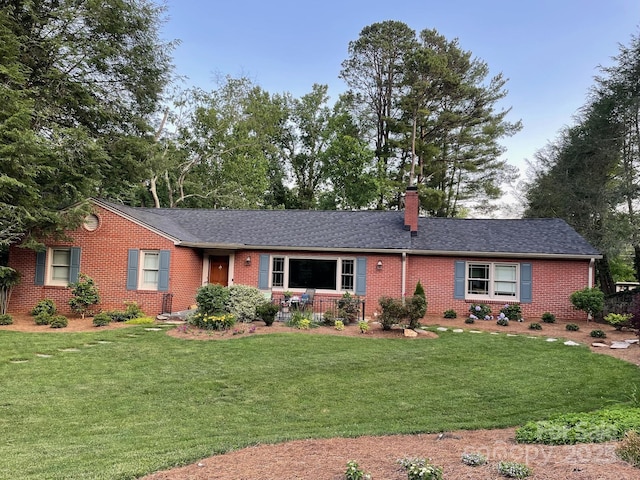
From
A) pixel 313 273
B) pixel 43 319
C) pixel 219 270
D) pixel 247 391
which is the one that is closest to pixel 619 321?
pixel 313 273

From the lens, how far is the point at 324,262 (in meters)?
15.6

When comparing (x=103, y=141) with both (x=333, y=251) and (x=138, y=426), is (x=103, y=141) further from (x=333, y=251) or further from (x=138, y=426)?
(x=138, y=426)

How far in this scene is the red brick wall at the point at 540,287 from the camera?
14.3 m

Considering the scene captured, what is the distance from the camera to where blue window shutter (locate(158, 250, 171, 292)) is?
13.8m

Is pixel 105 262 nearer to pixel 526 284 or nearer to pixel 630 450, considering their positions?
pixel 630 450

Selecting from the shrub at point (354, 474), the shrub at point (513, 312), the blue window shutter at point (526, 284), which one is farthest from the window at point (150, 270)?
the blue window shutter at point (526, 284)

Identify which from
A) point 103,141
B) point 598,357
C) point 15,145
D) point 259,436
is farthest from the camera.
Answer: point 103,141

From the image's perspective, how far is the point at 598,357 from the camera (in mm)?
8859

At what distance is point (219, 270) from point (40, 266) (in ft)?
20.3

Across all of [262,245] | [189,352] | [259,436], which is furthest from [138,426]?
[262,245]

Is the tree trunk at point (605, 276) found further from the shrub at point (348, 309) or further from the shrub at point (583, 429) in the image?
the shrub at point (583, 429)

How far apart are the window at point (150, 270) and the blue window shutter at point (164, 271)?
235 mm

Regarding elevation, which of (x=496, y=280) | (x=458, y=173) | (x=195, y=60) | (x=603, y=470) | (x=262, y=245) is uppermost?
(x=195, y=60)

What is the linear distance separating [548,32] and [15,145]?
17.8m
